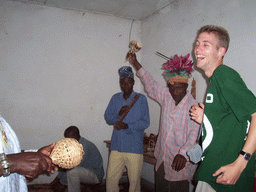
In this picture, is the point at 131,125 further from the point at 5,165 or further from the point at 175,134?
the point at 5,165

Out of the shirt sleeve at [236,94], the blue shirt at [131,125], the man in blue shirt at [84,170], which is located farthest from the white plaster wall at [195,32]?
the shirt sleeve at [236,94]

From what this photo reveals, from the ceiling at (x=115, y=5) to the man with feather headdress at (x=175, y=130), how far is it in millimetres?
1926

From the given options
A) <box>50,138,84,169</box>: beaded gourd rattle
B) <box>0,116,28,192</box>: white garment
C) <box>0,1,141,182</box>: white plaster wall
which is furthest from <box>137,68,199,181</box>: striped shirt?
<box>0,1,141,182</box>: white plaster wall

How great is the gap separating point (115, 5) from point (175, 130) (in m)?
3.20

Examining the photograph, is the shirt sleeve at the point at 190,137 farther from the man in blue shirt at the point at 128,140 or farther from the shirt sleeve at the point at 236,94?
the shirt sleeve at the point at 236,94

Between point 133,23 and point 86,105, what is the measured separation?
252 cm

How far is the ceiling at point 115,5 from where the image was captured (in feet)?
13.8

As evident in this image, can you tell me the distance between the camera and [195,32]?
11.6 ft

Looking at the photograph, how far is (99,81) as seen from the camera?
16.0 feet

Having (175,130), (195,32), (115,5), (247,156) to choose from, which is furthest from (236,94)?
(115,5)

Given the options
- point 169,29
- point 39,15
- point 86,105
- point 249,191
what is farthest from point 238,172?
point 39,15

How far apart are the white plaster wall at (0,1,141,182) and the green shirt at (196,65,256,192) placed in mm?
3619

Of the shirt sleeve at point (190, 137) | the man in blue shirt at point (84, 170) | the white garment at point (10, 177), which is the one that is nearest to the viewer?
the white garment at point (10, 177)

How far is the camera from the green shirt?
1.35 meters
